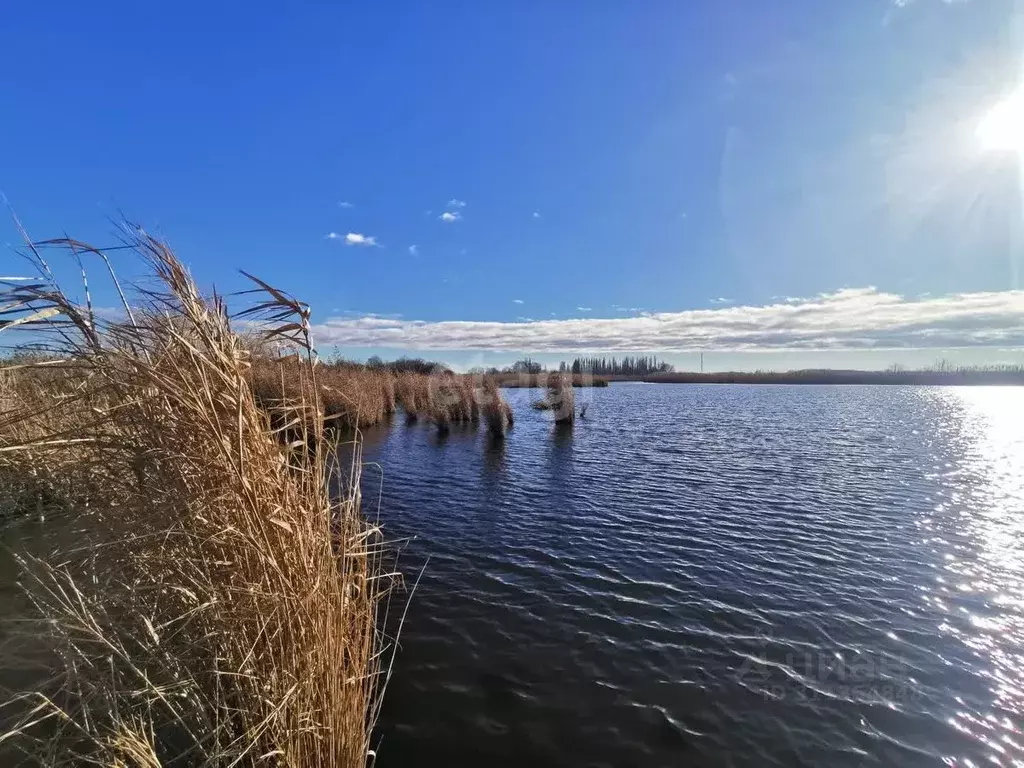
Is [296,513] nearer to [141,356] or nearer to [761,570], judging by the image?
[141,356]

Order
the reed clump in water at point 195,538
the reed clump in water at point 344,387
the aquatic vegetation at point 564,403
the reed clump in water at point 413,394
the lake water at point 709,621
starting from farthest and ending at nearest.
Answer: the reed clump in water at point 413,394, the aquatic vegetation at point 564,403, the lake water at point 709,621, the reed clump in water at point 344,387, the reed clump in water at point 195,538

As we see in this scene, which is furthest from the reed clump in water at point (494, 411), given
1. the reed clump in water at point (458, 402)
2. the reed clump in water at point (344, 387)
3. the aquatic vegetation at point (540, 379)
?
the reed clump in water at point (344, 387)

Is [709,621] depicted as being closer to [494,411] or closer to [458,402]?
[494,411]

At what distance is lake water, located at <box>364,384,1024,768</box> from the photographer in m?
4.45

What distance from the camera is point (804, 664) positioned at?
5.48 meters

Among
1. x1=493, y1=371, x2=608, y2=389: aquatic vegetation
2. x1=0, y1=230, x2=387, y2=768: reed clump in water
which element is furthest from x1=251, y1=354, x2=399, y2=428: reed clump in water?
x1=493, y1=371, x2=608, y2=389: aquatic vegetation

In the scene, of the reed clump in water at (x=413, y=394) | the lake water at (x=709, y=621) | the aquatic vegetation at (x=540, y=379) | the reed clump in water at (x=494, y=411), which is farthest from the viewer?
the aquatic vegetation at (x=540, y=379)

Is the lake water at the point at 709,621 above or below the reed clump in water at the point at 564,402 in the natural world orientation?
below

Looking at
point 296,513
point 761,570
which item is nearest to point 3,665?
point 296,513

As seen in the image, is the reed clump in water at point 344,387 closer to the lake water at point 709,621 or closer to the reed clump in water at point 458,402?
the lake water at point 709,621

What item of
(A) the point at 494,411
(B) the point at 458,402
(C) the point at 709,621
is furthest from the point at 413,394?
(C) the point at 709,621

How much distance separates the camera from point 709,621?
6.36 meters

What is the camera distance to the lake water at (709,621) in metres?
4.45

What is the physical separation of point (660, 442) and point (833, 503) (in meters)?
9.19
